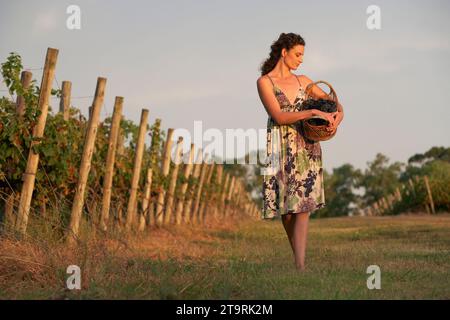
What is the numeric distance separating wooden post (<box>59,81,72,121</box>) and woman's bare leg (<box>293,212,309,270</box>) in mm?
4540

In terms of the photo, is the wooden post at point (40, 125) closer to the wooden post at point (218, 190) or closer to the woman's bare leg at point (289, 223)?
the woman's bare leg at point (289, 223)

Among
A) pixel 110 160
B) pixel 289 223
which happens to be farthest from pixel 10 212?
pixel 110 160

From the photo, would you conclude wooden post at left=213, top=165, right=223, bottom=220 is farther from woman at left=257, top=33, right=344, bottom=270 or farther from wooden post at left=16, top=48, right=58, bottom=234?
woman at left=257, top=33, right=344, bottom=270

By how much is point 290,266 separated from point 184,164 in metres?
13.3

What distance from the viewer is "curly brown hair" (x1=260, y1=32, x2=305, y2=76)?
6246 millimetres

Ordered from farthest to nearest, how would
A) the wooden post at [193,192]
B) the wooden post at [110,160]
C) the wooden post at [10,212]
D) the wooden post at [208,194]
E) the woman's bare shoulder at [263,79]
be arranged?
the wooden post at [208,194] < the wooden post at [193,192] < the wooden post at [110,160] < the wooden post at [10,212] < the woman's bare shoulder at [263,79]

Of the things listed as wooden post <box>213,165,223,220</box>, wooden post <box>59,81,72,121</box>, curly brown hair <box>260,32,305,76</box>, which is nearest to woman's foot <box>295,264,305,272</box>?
curly brown hair <box>260,32,305,76</box>

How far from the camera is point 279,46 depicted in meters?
6.34

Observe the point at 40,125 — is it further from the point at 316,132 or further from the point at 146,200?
the point at 146,200

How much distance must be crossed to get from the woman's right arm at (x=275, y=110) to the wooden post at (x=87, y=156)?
3.06 meters

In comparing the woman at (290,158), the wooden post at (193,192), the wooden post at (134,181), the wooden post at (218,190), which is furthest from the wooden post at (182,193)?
the woman at (290,158)

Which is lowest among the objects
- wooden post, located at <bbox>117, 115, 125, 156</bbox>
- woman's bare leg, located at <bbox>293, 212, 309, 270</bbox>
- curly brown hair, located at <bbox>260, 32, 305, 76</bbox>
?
woman's bare leg, located at <bbox>293, 212, 309, 270</bbox>

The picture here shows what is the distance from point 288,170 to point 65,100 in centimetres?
450

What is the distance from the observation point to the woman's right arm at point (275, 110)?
590cm
